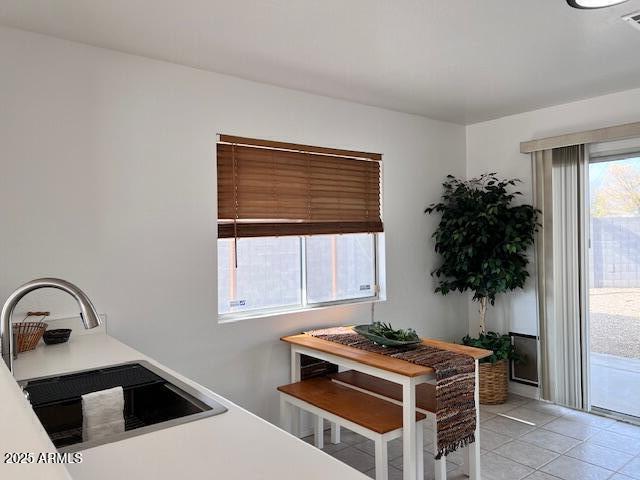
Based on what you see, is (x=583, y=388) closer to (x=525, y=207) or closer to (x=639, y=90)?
(x=525, y=207)

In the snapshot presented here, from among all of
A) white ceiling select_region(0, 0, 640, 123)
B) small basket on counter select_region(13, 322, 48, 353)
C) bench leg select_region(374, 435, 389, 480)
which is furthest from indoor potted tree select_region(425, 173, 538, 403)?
small basket on counter select_region(13, 322, 48, 353)

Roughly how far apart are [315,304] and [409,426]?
52.0 inches

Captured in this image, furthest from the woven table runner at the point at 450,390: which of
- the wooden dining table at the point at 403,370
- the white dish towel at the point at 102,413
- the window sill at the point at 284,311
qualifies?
the white dish towel at the point at 102,413

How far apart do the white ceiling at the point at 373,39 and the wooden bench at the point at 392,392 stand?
1.93m

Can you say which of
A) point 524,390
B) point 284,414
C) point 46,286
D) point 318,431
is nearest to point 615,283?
point 524,390

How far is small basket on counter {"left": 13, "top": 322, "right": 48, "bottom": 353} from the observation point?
2.11 metres

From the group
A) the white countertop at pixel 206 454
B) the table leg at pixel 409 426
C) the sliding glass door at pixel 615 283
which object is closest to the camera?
the white countertop at pixel 206 454

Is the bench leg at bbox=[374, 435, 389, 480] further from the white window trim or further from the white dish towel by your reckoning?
the white dish towel

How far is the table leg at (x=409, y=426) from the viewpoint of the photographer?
244cm

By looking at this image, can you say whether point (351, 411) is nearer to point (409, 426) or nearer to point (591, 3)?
point (409, 426)

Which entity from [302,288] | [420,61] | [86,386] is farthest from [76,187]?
[420,61]

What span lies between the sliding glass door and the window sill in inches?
64.5

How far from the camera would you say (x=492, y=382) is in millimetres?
4066

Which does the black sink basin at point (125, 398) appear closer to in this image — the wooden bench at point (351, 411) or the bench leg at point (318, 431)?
the wooden bench at point (351, 411)
